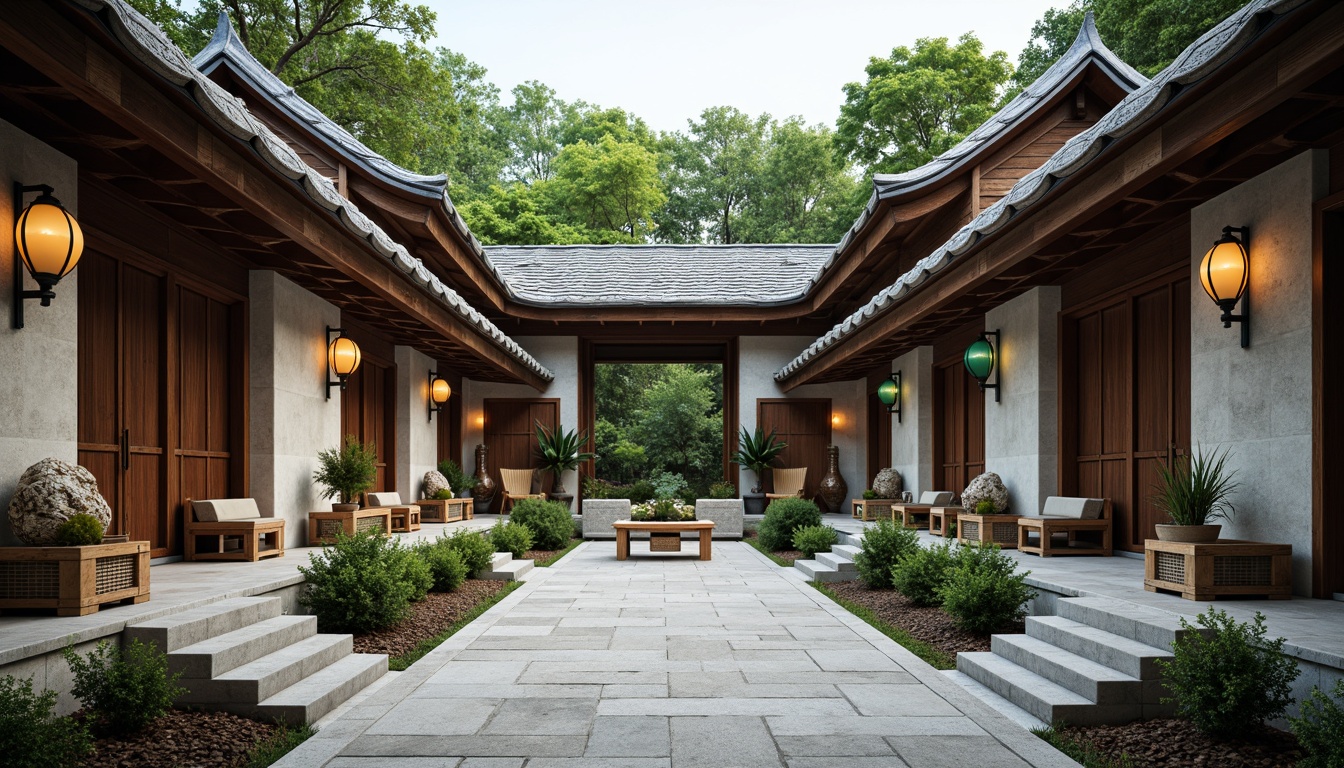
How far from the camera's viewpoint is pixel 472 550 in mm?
8844

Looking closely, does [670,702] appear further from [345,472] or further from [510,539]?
[510,539]

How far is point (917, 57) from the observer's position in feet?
79.6

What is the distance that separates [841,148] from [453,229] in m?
15.2

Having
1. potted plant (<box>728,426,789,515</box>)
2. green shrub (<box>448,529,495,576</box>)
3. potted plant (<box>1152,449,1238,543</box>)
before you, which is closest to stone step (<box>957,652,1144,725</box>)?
potted plant (<box>1152,449,1238,543</box>)

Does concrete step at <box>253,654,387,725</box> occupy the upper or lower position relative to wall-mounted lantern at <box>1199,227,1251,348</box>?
lower

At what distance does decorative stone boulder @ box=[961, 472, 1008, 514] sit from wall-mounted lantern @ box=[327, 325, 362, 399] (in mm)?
6304

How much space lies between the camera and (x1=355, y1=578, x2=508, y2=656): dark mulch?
5785mm

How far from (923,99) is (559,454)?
13577 millimetres

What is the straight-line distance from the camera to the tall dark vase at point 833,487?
55.0ft

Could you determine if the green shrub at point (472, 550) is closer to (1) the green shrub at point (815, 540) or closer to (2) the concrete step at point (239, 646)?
(2) the concrete step at point (239, 646)

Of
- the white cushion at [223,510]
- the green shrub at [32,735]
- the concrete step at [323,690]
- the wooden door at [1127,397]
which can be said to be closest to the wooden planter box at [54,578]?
the concrete step at [323,690]

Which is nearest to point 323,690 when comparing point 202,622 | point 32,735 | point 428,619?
point 202,622

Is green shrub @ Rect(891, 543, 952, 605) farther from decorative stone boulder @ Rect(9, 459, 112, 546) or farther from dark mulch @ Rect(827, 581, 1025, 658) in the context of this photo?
decorative stone boulder @ Rect(9, 459, 112, 546)

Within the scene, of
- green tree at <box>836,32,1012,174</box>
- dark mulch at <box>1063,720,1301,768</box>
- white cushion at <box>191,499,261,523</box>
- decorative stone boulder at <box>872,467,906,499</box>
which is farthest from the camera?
green tree at <box>836,32,1012,174</box>
